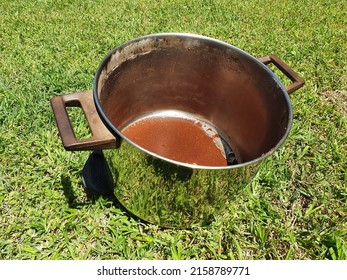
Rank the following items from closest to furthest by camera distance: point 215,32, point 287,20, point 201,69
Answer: point 201,69, point 215,32, point 287,20

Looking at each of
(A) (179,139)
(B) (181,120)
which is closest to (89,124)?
(A) (179,139)

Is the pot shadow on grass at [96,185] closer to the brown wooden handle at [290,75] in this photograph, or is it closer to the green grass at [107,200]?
the green grass at [107,200]

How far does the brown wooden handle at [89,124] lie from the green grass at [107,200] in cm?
55

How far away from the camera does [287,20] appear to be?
3.37m

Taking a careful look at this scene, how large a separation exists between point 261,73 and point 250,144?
396mm

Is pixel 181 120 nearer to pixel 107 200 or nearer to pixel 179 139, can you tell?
pixel 179 139

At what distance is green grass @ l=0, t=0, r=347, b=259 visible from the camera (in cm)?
152

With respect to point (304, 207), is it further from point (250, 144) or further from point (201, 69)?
point (201, 69)

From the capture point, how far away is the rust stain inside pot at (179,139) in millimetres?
1740

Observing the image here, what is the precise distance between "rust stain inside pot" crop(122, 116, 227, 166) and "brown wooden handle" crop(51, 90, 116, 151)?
0.52m

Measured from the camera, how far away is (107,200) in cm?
164

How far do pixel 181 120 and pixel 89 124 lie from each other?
855 millimetres

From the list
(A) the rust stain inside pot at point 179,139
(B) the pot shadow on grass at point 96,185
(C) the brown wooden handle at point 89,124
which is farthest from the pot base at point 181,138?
(C) the brown wooden handle at point 89,124
